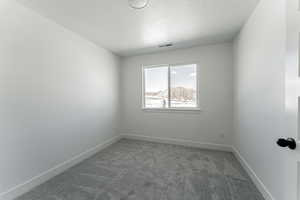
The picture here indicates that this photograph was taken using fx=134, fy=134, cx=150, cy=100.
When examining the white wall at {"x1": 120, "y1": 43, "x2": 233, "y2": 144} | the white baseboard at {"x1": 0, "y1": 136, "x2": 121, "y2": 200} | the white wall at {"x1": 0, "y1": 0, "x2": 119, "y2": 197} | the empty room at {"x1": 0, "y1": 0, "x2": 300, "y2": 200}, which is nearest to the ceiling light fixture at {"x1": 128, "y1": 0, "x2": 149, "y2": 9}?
the empty room at {"x1": 0, "y1": 0, "x2": 300, "y2": 200}

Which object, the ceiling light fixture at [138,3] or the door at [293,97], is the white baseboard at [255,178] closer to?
the door at [293,97]

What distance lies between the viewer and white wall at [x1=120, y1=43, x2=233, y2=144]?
10.0ft

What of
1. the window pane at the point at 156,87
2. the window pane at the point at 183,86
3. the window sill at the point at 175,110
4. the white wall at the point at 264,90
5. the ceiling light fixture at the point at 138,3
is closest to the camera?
the white wall at the point at 264,90

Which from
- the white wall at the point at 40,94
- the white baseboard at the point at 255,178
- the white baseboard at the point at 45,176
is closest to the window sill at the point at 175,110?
the white baseboard at the point at 255,178

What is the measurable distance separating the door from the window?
2514 mm

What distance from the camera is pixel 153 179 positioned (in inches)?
80.4

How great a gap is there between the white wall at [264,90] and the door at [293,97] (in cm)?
23

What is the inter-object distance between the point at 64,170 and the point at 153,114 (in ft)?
7.44

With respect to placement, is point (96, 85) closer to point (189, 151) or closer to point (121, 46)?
point (121, 46)

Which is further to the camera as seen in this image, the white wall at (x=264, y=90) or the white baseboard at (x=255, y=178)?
the white baseboard at (x=255, y=178)

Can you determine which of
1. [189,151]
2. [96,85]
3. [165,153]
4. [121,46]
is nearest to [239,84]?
[189,151]

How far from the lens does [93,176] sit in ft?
6.97

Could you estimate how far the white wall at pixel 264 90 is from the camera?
1.36m

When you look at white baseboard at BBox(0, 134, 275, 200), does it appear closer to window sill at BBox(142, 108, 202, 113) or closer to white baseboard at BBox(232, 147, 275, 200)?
white baseboard at BBox(232, 147, 275, 200)
